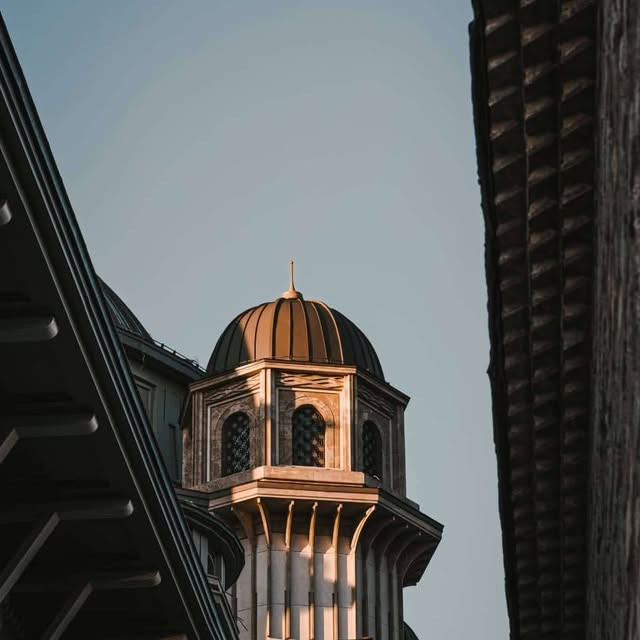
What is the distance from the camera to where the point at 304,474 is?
4847 centimetres

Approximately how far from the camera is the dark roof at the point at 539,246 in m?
13.3

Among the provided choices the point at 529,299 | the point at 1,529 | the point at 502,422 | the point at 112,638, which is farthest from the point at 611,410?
the point at 112,638

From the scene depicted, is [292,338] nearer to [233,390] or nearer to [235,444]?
[233,390]

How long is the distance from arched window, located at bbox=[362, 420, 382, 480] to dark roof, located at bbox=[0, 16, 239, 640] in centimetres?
2713

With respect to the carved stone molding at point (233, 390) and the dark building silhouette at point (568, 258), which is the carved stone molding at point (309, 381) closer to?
the carved stone molding at point (233, 390)

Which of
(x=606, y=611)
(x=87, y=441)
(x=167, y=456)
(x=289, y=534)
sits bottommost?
(x=606, y=611)

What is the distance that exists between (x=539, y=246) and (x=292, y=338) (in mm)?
34710

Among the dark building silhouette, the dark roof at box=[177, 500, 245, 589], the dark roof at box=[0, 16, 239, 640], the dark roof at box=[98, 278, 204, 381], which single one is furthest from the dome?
the dark building silhouette

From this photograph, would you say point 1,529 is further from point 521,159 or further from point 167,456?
point 167,456

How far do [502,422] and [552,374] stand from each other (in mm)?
1230

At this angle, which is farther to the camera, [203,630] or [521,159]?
[203,630]

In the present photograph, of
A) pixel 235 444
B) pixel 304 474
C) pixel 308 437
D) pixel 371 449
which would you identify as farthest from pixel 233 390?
pixel 371 449

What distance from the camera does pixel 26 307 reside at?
635 inches

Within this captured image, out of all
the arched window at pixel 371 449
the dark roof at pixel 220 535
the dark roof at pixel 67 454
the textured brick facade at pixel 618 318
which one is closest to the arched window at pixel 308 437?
the arched window at pixel 371 449
